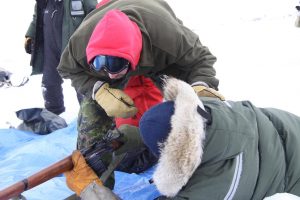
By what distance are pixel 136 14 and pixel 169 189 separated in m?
0.86

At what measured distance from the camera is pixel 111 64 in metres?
1.57

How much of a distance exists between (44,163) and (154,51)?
1028 mm

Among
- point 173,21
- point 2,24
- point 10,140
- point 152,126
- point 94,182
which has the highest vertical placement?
point 173,21

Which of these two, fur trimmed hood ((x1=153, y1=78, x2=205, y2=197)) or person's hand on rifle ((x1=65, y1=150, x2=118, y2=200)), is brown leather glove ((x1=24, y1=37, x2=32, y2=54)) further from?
fur trimmed hood ((x1=153, y1=78, x2=205, y2=197))

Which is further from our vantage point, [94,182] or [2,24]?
A: [2,24]

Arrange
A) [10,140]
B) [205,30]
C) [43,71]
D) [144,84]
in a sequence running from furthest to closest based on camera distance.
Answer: [205,30], [43,71], [10,140], [144,84]

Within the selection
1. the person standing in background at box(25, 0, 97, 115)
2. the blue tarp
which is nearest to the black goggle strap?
the blue tarp

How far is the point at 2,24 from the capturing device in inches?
256

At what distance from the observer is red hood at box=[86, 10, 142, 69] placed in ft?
4.98

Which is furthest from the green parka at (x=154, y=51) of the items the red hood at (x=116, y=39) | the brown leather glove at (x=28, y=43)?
the brown leather glove at (x=28, y=43)

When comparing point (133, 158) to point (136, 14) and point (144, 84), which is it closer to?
point (144, 84)

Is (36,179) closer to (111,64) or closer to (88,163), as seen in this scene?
(88,163)

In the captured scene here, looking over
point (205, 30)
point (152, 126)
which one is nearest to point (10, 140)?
point (152, 126)

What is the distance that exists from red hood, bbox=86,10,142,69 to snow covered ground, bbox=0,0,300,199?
156 centimetres
